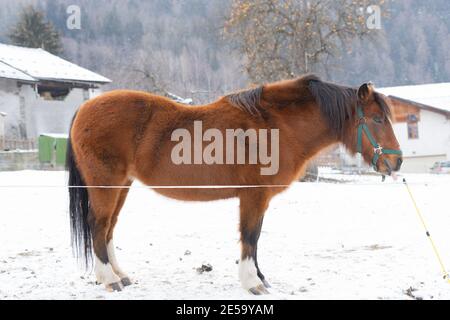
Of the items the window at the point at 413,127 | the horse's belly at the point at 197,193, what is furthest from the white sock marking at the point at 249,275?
the window at the point at 413,127

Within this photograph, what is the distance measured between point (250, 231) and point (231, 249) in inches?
71.0

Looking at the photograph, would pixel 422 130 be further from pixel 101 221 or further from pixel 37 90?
pixel 101 221

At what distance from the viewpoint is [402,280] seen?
168 inches

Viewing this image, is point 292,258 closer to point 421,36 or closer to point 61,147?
point 61,147

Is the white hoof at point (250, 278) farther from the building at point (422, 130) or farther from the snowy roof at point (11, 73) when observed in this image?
the building at point (422, 130)

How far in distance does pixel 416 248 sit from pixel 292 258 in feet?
5.13

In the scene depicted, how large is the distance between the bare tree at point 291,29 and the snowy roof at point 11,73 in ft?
41.6

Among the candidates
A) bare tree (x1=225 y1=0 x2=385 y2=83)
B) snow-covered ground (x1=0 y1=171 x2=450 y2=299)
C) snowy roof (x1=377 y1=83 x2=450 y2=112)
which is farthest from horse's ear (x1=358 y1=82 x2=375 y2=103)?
snowy roof (x1=377 y1=83 x2=450 y2=112)

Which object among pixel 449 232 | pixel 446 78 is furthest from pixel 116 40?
pixel 449 232

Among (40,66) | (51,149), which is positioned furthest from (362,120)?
(40,66)

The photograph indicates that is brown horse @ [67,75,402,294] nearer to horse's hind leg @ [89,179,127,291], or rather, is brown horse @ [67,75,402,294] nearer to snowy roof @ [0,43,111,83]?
horse's hind leg @ [89,179,127,291]

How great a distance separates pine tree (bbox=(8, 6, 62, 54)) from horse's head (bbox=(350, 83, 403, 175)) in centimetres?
3424

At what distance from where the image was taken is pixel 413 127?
25.6 metres

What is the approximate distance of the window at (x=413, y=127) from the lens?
999 inches
